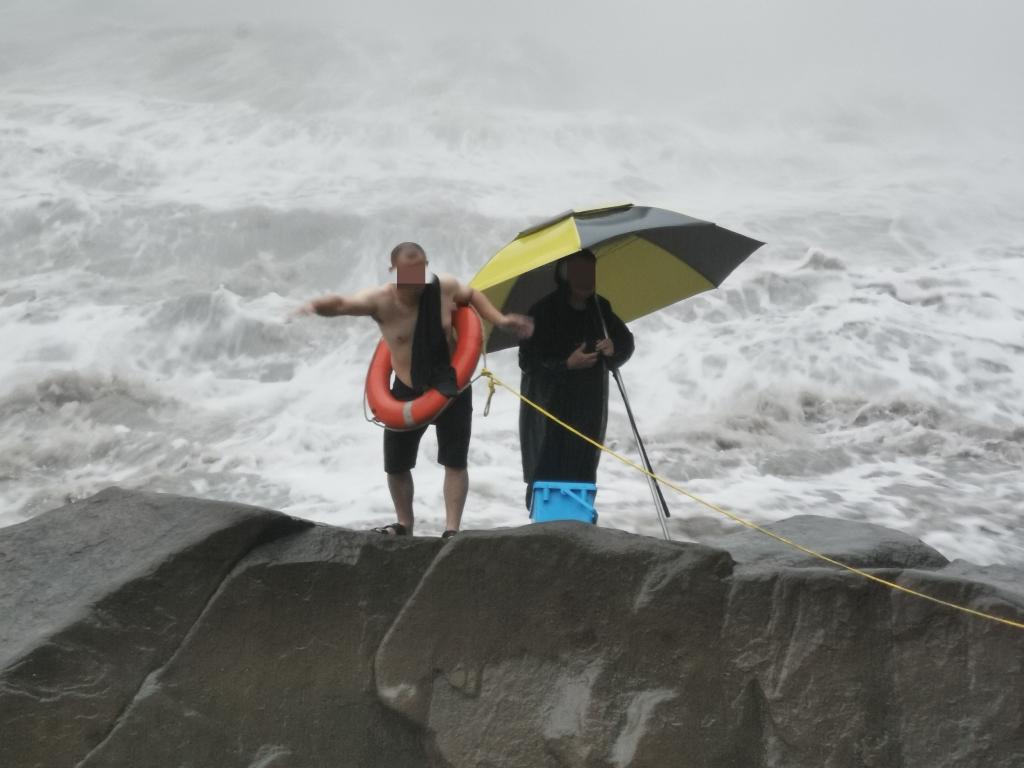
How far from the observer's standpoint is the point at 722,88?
22688mm

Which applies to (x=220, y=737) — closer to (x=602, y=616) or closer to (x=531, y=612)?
(x=531, y=612)

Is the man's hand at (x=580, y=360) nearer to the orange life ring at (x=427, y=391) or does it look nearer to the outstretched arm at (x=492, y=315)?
the outstretched arm at (x=492, y=315)

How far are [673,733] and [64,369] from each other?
761cm

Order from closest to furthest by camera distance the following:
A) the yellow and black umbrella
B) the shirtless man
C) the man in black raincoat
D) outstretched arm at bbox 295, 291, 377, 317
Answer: outstretched arm at bbox 295, 291, 377, 317
the shirtless man
the yellow and black umbrella
the man in black raincoat

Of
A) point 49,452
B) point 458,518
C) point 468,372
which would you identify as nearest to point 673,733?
point 458,518

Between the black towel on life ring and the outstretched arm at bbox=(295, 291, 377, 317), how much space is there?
17 centimetres

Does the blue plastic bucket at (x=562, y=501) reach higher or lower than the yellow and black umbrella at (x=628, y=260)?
lower

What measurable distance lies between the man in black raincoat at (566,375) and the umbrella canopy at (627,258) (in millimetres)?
197

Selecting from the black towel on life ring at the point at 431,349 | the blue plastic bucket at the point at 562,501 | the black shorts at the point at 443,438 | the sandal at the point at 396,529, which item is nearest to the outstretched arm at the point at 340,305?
the black towel on life ring at the point at 431,349

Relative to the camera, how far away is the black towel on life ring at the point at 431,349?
135 inches

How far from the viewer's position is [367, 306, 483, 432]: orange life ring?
Result: 345 cm

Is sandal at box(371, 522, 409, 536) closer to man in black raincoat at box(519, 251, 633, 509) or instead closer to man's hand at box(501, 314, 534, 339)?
man in black raincoat at box(519, 251, 633, 509)

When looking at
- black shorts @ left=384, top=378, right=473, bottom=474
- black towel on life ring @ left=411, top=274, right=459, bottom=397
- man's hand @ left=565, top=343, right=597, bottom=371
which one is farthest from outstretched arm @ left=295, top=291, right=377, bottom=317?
man's hand @ left=565, top=343, right=597, bottom=371

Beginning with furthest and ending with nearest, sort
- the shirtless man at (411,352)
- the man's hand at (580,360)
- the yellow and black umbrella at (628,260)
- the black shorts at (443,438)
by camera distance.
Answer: the man's hand at (580,360) → the yellow and black umbrella at (628,260) → the black shorts at (443,438) → the shirtless man at (411,352)
